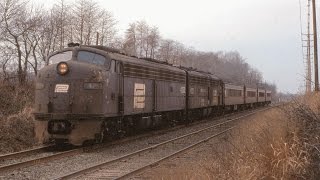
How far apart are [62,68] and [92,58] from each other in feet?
3.98

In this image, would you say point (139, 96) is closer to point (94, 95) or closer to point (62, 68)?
point (94, 95)

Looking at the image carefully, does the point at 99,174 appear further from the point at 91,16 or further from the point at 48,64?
the point at 91,16

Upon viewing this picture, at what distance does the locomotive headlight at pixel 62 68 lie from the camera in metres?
14.6

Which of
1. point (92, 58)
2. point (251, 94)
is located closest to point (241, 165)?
point (92, 58)

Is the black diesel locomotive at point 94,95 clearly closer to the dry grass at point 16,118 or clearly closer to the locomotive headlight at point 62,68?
the locomotive headlight at point 62,68

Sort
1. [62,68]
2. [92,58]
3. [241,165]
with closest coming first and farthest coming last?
[241,165] < [62,68] < [92,58]

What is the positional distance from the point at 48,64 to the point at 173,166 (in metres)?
6.64

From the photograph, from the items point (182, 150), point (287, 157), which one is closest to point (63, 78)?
point (182, 150)

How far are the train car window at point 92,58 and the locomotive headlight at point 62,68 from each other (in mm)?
813

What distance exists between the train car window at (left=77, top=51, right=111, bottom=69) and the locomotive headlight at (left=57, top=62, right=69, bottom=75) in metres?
0.81

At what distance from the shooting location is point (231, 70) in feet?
435

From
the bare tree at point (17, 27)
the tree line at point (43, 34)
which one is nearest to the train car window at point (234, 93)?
the tree line at point (43, 34)

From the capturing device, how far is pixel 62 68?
1468cm

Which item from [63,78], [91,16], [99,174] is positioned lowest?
[99,174]
